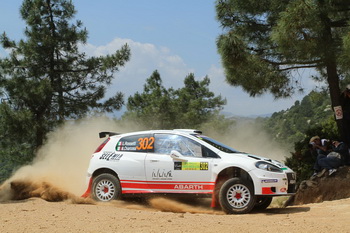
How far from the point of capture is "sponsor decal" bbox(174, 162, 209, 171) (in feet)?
32.1

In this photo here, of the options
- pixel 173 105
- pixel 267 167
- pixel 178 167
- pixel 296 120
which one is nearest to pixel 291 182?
pixel 267 167

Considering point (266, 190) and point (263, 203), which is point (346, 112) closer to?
point (263, 203)

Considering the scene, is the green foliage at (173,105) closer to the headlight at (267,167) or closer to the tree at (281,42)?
the tree at (281,42)

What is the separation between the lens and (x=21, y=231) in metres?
6.90

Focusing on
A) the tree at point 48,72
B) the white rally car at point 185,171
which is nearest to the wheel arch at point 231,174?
the white rally car at point 185,171

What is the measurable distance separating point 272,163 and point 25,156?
16677mm

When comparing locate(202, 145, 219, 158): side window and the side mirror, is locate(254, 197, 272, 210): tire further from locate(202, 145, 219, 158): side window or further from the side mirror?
the side mirror

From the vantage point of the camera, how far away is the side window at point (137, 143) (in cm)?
1060

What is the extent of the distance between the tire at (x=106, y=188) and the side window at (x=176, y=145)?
4.05 ft

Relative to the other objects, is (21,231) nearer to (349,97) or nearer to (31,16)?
(349,97)

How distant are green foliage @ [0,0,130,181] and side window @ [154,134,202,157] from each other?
12319mm

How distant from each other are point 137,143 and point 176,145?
103 cm

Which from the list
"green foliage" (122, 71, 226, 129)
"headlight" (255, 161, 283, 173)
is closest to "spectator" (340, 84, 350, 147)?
"headlight" (255, 161, 283, 173)

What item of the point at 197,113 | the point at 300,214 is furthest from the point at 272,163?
the point at 197,113
